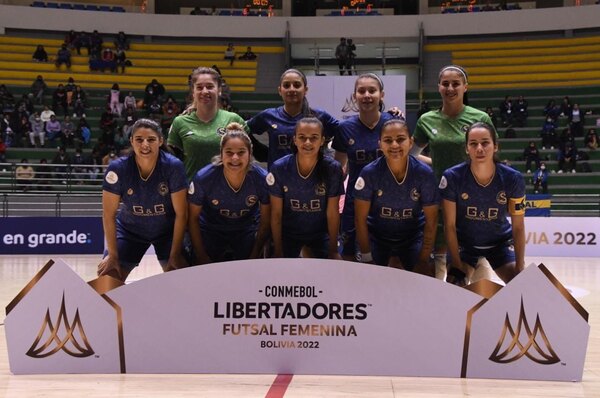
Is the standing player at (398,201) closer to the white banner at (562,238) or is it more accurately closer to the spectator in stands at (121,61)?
the white banner at (562,238)

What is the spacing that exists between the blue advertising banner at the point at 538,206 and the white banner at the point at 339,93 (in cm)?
418

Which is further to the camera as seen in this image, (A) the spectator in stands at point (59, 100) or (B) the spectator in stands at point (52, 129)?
(A) the spectator in stands at point (59, 100)

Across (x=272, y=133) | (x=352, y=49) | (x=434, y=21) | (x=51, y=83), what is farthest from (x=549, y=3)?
(x=272, y=133)

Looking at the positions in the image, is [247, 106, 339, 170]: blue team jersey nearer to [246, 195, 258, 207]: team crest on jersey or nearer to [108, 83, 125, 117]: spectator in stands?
[246, 195, 258, 207]: team crest on jersey

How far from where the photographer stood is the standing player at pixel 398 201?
4516 millimetres

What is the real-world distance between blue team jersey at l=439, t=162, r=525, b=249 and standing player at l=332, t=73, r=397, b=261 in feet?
2.38

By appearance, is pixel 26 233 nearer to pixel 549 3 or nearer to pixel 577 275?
pixel 577 275

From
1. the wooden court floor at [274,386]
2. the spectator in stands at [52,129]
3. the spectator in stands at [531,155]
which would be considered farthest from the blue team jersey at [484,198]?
the spectator in stands at [52,129]

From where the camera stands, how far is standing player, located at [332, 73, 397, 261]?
507 centimetres

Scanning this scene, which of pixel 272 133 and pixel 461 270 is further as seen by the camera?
pixel 272 133

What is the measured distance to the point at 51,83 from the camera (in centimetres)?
2192

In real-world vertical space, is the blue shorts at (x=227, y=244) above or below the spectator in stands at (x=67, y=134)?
below

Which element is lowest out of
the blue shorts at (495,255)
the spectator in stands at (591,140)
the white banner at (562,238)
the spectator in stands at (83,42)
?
the white banner at (562,238)

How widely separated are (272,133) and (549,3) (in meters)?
22.5
